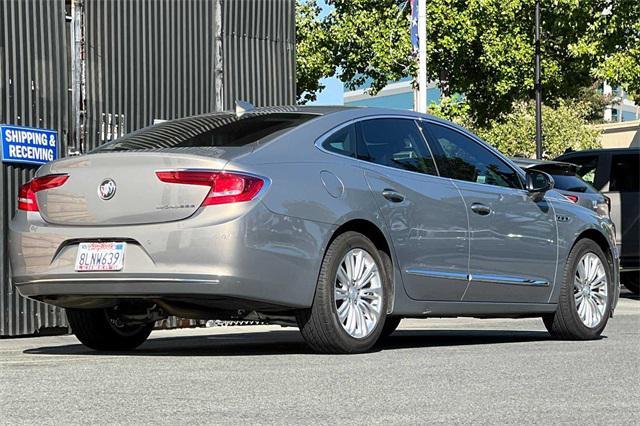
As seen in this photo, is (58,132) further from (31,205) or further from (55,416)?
(55,416)

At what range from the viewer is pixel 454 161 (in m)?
Answer: 9.31

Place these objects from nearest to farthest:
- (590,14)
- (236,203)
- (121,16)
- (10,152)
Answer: (236,203)
(10,152)
(121,16)
(590,14)

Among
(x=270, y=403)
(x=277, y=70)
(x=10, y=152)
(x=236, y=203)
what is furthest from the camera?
(x=277, y=70)

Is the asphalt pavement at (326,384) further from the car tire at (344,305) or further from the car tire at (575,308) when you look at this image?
the car tire at (575,308)

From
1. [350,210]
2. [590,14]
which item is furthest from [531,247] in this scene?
[590,14]

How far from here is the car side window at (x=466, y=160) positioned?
30.3ft

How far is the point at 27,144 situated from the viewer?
1205cm

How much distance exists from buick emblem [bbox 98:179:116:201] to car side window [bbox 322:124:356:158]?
135cm

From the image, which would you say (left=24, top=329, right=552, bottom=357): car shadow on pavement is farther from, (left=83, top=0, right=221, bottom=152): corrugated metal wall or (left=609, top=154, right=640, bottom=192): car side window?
(left=609, top=154, right=640, bottom=192): car side window

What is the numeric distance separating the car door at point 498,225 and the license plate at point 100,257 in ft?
8.23

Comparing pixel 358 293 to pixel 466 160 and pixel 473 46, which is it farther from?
pixel 473 46

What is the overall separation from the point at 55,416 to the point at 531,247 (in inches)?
199

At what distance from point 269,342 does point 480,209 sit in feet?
6.22

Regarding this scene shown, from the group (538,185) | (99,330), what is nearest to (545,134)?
(538,185)
